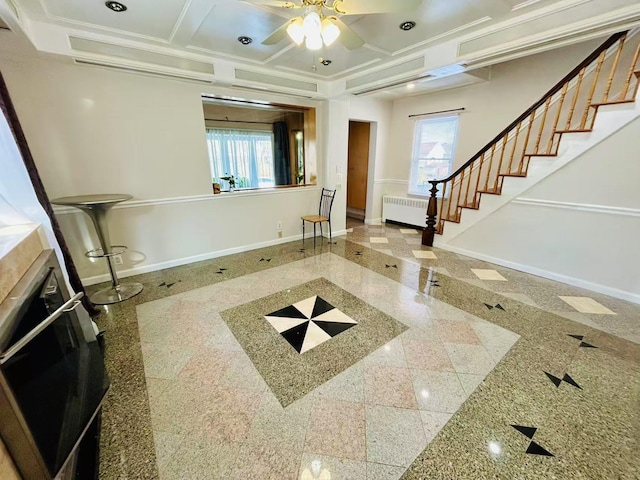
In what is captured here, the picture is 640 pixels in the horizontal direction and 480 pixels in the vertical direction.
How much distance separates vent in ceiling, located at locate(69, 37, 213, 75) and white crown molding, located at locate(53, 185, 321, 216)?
1.43 metres

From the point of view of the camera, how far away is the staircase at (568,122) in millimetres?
2439

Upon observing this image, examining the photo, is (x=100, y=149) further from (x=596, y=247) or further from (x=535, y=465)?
(x=596, y=247)

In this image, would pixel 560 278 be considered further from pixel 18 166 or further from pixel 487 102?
pixel 18 166

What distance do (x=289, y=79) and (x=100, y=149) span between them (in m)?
2.39

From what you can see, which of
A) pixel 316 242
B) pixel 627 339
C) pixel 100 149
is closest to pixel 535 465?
pixel 627 339

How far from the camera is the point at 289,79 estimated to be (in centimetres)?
356

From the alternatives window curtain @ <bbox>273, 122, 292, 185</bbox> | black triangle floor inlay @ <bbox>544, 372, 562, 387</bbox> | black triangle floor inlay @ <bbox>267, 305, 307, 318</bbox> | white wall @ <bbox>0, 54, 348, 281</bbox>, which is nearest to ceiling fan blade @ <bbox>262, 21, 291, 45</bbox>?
white wall @ <bbox>0, 54, 348, 281</bbox>

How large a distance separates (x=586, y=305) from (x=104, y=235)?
15.4ft

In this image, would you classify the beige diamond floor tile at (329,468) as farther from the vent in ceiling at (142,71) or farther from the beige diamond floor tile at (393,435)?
the vent in ceiling at (142,71)

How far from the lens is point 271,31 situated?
7.94 ft

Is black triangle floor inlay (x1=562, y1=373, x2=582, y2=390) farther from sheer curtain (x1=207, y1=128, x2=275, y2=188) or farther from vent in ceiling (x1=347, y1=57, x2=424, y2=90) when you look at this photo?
sheer curtain (x1=207, y1=128, x2=275, y2=188)

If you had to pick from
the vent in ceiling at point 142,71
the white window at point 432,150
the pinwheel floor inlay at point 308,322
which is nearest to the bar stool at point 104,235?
the vent in ceiling at point 142,71

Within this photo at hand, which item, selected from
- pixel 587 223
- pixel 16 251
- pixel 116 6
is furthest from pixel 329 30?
pixel 587 223

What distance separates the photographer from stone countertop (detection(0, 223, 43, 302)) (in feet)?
3.20
